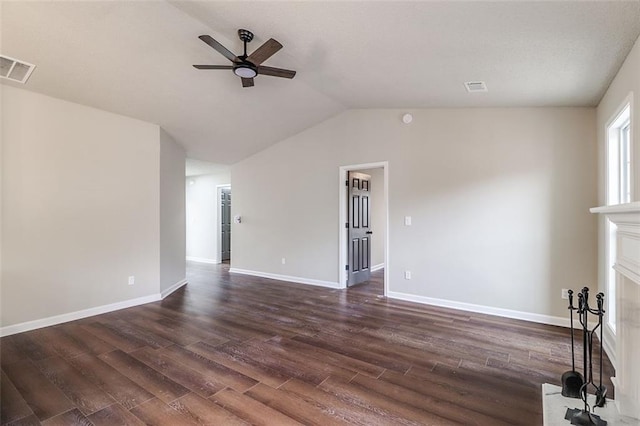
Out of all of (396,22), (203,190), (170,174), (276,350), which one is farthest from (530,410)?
(203,190)

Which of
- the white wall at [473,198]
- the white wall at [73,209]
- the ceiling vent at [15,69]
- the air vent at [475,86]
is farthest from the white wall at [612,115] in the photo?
the white wall at [73,209]

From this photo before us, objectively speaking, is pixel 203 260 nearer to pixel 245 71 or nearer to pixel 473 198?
pixel 245 71

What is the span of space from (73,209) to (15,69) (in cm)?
158

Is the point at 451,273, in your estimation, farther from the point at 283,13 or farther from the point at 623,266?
the point at 283,13

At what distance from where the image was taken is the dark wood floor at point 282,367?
204cm

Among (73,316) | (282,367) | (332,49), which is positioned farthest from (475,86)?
(73,316)

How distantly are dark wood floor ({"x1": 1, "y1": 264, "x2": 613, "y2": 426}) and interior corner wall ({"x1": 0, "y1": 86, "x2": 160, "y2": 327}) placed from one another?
0.44m

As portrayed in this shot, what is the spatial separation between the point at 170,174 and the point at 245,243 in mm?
2198

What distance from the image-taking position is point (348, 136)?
5.30 metres

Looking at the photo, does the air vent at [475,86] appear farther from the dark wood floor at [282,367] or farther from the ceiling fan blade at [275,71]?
the dark wood floor at [282,367]

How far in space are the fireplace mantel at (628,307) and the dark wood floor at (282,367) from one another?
0.50m

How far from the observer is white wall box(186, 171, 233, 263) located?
8250mm

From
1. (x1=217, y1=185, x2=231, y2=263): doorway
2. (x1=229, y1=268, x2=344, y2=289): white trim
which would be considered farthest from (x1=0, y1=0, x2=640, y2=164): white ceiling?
(x1=217, y1=185, x2=231, y2=263): doorway

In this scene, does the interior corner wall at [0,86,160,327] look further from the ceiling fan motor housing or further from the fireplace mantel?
the fireplace mantel
